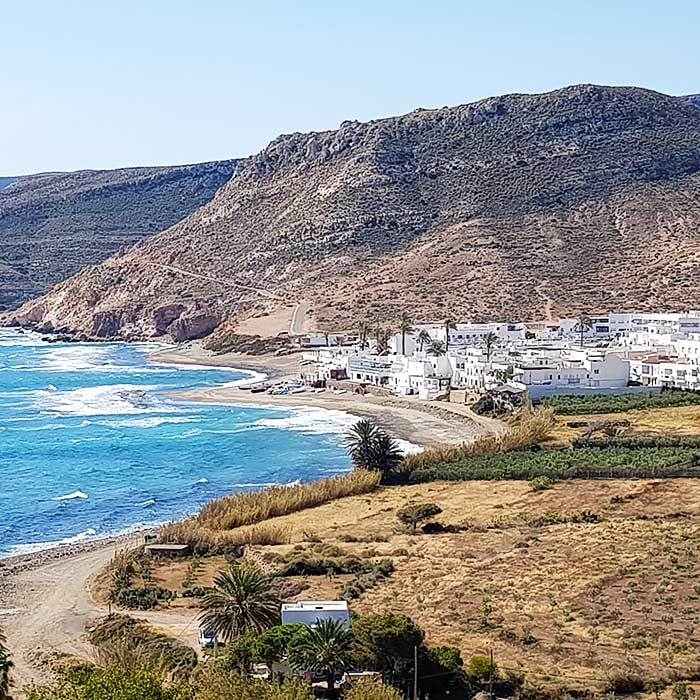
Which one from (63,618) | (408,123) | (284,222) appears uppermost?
(408,123)

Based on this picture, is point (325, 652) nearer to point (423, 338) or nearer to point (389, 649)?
point (389, 649)

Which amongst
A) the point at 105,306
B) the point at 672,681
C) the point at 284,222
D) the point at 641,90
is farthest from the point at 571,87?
the point at 672,681

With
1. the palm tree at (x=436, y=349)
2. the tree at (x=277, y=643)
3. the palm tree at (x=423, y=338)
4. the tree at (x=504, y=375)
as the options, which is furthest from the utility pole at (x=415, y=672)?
the palm tree at (x=423, y=338)

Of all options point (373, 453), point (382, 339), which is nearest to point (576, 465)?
point (373, 453)

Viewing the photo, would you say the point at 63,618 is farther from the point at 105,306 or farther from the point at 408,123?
the point at 408,123

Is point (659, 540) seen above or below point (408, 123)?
below

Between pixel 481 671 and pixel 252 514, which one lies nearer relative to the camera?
pixel 481 671

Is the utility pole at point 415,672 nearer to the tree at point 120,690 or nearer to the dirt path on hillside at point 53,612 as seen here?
the tree at point 120,690
